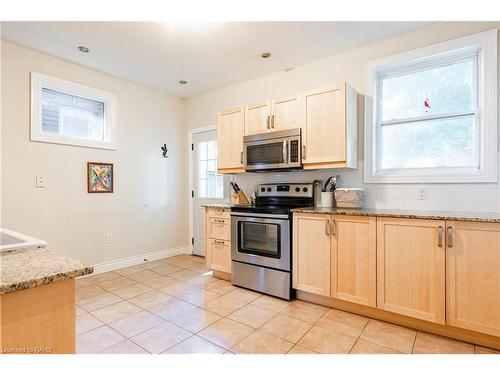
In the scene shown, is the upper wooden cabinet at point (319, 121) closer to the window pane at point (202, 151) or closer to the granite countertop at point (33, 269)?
the window pane at point (202, 151)

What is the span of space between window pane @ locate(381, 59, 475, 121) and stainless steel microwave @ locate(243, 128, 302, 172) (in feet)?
3.19

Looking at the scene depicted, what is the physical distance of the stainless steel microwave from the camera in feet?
9.46

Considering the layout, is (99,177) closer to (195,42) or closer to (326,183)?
(195,42)

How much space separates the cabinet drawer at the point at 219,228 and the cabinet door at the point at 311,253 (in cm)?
93

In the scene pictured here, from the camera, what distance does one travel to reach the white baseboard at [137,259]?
3.55 metres

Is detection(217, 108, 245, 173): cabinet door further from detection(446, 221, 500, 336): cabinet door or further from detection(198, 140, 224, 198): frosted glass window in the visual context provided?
detection(446, 221, 500, 336): cabinet door

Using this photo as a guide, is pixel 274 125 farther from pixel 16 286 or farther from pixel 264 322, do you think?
pixel 16 286

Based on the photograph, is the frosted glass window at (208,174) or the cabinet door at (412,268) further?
the frosted glass window at (208,174)

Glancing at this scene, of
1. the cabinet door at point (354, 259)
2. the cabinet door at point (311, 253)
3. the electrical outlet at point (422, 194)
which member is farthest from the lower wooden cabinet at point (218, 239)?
the electrical outlet at point (422, 194)

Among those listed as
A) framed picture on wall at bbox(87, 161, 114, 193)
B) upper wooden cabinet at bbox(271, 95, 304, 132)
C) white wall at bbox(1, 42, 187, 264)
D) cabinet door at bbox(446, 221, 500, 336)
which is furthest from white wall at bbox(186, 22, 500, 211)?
framed picture on wall at bbox(87, 161, 114, 193)

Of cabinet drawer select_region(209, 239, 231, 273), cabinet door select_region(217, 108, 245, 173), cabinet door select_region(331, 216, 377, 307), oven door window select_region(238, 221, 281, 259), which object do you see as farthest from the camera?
cabinet door select_region(217, 108, 245, 173)

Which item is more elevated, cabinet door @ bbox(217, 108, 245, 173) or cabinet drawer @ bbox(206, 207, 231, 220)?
cabinet door @ bbox(217, 108, 245, 173)

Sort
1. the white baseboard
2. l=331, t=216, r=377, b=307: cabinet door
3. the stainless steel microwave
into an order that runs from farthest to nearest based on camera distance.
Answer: the white baseboard < the stainless steel microwave < l=331, t=216, r=377, b=307: cabinet door

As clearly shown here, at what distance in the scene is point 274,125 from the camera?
307 cm
